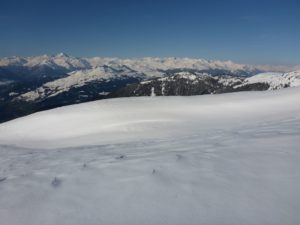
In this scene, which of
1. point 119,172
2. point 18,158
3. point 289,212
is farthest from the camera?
point 18,158

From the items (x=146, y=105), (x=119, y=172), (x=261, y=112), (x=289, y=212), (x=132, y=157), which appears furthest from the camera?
(x=146, y=105)

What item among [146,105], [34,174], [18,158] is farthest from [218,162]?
[146,105]

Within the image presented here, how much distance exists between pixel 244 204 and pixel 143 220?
1.60 metres

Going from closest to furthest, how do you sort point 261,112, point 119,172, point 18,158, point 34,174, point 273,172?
point 273,172 < point 119,172 < point 34,174 < point 18,158 < point 261,112

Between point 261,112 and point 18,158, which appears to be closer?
point 18,158

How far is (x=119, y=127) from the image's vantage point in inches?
669

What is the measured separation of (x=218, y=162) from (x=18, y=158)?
254 inches

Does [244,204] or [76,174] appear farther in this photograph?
[76,174]

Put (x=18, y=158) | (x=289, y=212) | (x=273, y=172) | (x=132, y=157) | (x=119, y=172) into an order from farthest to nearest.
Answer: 1. (x=18, y=158)
2. (x=132, y=157)
3. (x=119, y=172)
4. (x=273, y=172)
5. (x=289, y=212)

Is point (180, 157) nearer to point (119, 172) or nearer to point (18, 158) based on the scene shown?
point (119, 172)

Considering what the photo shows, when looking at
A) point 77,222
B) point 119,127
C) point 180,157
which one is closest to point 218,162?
point 180,157

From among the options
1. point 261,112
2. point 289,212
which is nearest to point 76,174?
point 289,212

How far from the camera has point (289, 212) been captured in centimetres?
528

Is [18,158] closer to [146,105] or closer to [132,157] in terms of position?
[132,157]
